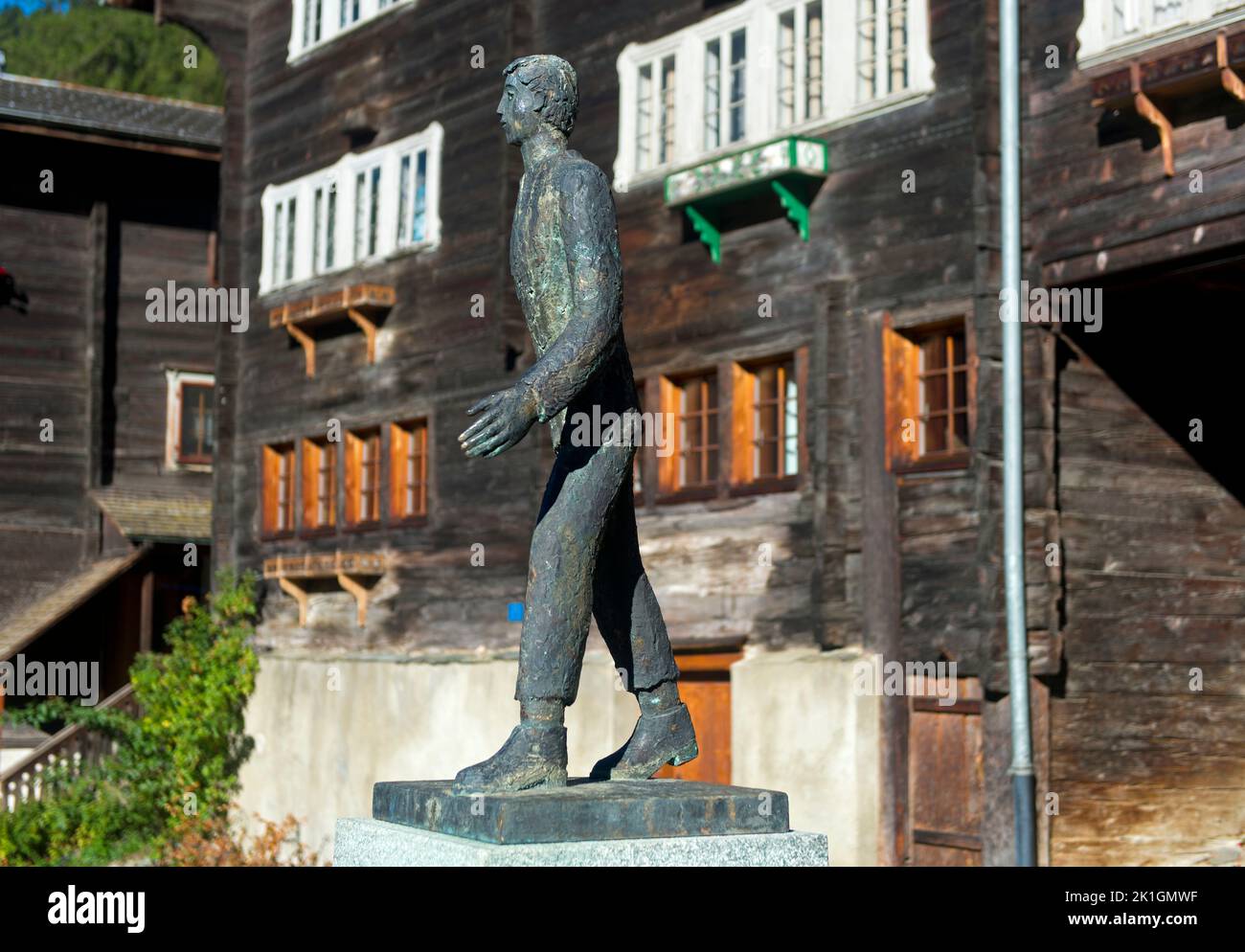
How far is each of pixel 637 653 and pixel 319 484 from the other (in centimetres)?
1569

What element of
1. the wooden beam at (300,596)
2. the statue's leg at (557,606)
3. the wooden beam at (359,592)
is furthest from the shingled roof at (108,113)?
the statue's leg at (557,606)

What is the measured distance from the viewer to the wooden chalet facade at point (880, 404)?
13078 mm

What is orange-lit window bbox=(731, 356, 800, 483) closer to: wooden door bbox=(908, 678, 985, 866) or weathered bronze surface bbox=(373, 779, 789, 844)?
wooden door bbox=(908, 678, 985, 866)

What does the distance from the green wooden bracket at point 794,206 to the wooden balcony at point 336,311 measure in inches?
256

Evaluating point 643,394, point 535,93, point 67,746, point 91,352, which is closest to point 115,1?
point 91,352

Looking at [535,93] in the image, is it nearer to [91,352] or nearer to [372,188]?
[372,188]

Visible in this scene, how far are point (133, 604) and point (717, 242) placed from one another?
13.5m

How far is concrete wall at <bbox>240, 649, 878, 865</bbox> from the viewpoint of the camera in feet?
47.0

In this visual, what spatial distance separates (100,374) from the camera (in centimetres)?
2614

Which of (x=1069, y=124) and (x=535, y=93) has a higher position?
(x=1069, y=124)

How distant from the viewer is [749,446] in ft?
51.8

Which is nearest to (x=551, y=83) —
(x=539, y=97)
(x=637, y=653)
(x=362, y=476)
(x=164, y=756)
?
(x=539, y=97)

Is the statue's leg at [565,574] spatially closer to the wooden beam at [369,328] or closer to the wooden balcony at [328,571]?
the wooden balcony at [328,571]

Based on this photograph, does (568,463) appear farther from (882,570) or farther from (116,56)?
(116,56)
